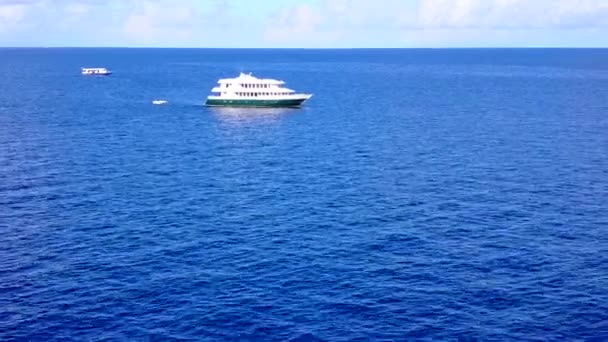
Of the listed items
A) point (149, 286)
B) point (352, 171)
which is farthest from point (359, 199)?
point (149, 286)

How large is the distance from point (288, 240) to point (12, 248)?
108 ft

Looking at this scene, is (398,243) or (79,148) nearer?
(398,243)

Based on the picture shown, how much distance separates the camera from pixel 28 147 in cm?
13600

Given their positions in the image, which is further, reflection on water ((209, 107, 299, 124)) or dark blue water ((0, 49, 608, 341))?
reflection on water ((209, 107, 299, 124))

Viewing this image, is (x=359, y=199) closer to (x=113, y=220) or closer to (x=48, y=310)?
(x=113, y=220)

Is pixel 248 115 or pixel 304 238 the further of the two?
pixel 248 115

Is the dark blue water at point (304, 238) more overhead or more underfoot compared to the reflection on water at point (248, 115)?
more underfoot

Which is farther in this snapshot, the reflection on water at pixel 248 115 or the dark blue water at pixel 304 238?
the reflection on water at pixel 248 115

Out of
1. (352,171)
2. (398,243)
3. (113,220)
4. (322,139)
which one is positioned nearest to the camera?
(398,243)

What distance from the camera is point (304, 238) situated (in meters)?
85.2

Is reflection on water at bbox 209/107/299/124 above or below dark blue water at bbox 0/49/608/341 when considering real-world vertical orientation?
above

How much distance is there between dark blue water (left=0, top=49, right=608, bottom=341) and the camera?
63000 millimetres

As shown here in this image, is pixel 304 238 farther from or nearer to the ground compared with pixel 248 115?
nearer to the ground

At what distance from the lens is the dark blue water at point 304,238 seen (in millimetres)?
63000
